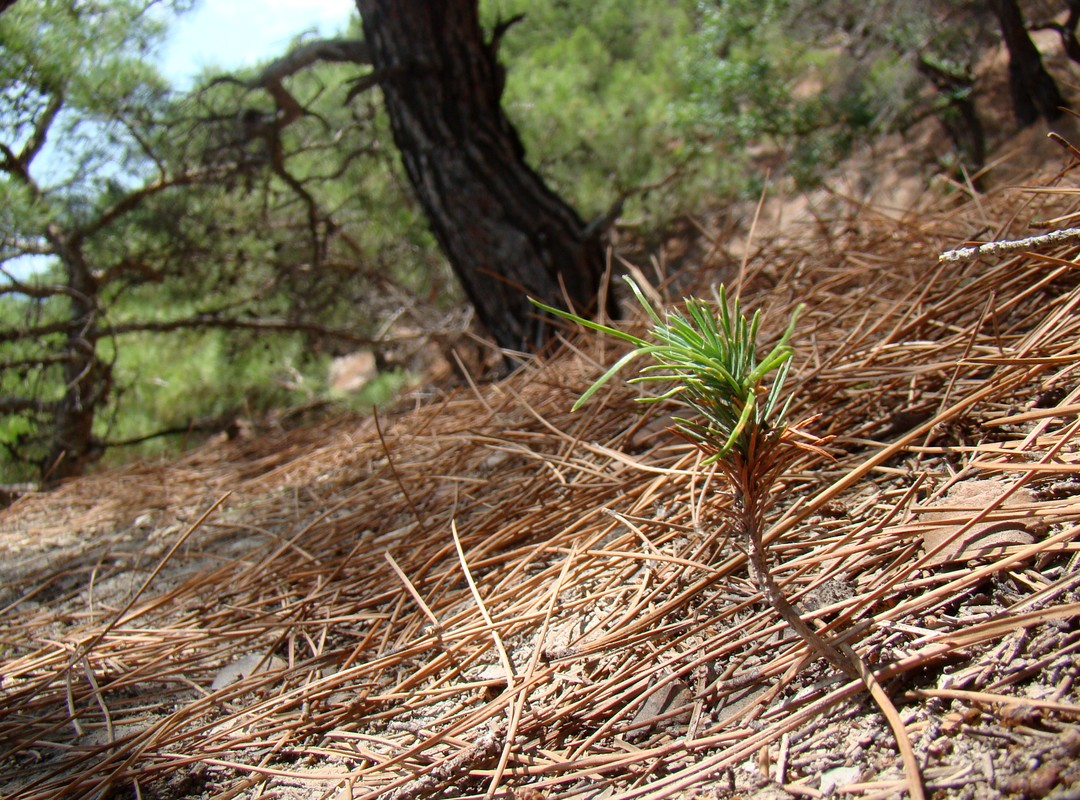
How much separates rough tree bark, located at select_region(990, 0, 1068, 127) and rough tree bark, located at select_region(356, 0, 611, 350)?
207 cm

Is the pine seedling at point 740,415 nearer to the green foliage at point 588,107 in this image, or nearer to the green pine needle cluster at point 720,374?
the green pine needle cluster at point 720,374

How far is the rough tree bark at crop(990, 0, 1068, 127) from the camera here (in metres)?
3.18

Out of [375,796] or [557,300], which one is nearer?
[375,796]

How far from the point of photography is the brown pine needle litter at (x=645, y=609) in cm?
66

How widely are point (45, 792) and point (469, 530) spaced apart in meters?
0.68

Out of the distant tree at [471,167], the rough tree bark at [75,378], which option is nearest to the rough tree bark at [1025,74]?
the distant tree at [471,167]

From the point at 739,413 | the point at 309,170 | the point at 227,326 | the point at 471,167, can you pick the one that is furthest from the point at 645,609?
the point at 309,170

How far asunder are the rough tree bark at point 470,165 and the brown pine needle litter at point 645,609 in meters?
1.18

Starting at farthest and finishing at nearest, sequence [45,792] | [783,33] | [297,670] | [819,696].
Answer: [783,33]
[297,670]
[45,792]
[819,696]

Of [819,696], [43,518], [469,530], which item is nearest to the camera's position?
[819,696]

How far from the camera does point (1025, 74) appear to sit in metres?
3.43

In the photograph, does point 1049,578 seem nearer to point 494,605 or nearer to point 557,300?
point 494,605

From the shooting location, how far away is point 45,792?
2.95ft

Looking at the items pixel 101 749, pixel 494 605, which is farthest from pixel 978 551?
pixel 101 749
